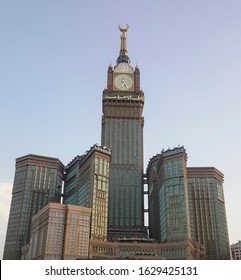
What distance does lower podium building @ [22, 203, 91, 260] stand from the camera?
530 ft

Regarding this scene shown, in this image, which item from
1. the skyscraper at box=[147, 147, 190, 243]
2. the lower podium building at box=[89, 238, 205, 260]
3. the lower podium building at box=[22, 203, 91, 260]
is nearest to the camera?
the lower podium building at box=[22, 203, 91, 260]

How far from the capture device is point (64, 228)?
548 ft

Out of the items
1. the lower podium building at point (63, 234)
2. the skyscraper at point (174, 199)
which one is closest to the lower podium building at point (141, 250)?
the skyscraper at point (174, 199)

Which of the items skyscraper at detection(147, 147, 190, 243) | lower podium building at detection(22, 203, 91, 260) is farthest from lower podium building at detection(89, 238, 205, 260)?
lower podium building at detection(22, 203, 91, 260)

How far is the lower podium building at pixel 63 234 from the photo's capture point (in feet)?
530

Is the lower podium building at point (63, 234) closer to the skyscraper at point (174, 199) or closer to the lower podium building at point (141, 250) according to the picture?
the lower podium building at point (141, 250)

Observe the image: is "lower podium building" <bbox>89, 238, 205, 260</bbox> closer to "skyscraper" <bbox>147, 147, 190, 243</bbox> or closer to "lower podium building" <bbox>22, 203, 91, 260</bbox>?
"skyscraper" <bbox>147, 147, 190, 243</bbox>

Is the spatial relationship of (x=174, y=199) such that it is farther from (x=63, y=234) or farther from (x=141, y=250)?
(x=63, y=234)

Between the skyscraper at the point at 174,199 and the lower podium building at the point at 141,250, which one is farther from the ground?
the skyscraper at the point at 174,199

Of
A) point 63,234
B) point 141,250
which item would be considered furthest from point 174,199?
point 63,234

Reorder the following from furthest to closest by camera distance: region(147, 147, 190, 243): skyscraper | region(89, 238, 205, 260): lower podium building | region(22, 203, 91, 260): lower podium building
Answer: region(147, 147, 190, 243): skyscraper
region(89, 238, 205, 260): lower podium building
region(22, 203, 91, 260): lower podium building
